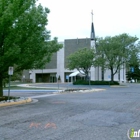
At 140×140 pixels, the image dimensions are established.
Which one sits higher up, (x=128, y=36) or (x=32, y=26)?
(x=128, y=36)

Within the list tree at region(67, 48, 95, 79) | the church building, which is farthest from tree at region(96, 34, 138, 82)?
the church building

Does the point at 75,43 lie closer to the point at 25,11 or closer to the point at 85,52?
the point at 85,52

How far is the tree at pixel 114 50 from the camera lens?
→ 4750cm

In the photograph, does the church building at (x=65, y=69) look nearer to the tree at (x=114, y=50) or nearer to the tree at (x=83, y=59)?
the tree at (x=83, y=59)

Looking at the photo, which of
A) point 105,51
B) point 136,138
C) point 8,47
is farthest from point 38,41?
point 105,51

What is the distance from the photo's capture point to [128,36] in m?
49.4

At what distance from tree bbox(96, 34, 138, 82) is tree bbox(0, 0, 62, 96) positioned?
31.2 meters

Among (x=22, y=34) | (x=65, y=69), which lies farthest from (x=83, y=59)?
(x=22, y=34)

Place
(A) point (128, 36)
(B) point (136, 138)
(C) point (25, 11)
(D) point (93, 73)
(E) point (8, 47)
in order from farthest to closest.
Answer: (D) point (93, 73) → (A) point (128, 36) → (C) point (25, 11) → (E) point (8, 47) → (B) point (136, 138)

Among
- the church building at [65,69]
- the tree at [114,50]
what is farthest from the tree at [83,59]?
the church building at [65,69]

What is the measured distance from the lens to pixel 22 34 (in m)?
15.8

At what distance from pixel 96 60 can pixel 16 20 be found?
35.6m

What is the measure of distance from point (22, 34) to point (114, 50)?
3356 cm

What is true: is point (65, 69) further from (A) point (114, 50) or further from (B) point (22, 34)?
(B) point (22, 34)
